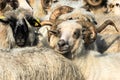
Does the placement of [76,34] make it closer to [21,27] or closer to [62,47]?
[62,47]

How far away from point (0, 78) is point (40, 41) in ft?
10.9

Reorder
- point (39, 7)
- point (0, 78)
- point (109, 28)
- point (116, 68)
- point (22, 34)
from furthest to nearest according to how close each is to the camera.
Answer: point (39, 7)
point (109, 28)
point (22, 34)
point (116, 68)
point (0, 78)

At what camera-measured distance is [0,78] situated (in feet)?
23.0

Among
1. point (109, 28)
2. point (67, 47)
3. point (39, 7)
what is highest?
point (67, 47)

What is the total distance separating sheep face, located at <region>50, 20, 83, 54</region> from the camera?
8.28 metres

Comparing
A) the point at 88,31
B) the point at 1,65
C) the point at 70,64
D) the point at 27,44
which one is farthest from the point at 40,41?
the point at 1,65

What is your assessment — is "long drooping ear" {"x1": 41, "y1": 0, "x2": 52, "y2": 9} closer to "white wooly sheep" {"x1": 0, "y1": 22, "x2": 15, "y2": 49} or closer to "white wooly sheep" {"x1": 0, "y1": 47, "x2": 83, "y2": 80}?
"white wooly sheep" {"x1": 0, "y1": 22, "x2": 15, "y2": 49}

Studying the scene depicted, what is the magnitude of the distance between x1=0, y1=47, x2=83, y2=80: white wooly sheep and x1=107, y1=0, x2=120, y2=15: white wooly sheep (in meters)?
12.5

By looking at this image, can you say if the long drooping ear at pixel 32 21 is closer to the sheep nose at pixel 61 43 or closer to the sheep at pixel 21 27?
the sheep at pixel 21 27

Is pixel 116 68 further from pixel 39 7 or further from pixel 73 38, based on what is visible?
pixel 39 7

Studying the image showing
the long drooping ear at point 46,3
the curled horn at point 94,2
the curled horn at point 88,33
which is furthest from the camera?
the long drooping ear at point 46,3

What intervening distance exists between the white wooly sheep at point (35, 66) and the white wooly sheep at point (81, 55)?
273mm

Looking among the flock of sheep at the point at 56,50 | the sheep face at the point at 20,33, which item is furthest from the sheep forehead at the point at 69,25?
the sheep face at the point at 20,33

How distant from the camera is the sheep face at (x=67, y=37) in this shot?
828 centimetres
